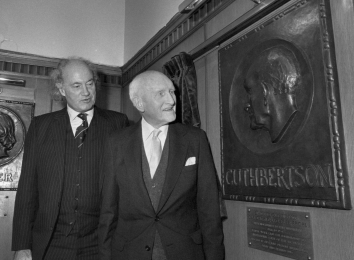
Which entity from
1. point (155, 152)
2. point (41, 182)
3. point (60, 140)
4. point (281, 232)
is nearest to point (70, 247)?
point (41, 182)

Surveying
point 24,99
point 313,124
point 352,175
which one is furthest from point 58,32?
point 352,175

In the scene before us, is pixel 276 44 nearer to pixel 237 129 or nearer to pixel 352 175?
pixel 237 129

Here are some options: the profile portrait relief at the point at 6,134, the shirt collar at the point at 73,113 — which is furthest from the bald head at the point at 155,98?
the profile portrait relief at the point at 6,134

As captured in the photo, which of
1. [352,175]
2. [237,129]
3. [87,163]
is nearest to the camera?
[352,175]

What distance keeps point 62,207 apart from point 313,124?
4.74 ft

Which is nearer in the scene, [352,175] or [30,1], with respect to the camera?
[352,175]

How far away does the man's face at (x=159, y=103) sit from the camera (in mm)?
1600

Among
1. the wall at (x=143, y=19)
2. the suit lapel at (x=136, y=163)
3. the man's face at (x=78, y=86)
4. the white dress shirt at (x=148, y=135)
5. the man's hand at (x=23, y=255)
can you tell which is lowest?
the man's hand at (x=23, y=255)

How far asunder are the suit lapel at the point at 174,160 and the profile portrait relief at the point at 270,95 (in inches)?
13.2

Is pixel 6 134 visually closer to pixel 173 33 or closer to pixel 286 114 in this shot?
pixel 173 33

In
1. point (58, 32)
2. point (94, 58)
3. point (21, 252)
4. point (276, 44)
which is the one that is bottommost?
point (21, 252)

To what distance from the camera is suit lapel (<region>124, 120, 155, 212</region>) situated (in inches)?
58.7

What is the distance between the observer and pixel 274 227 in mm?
1457

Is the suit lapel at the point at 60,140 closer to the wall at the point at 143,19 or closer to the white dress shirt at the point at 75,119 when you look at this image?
the white dress shirt at the point at 75,119
